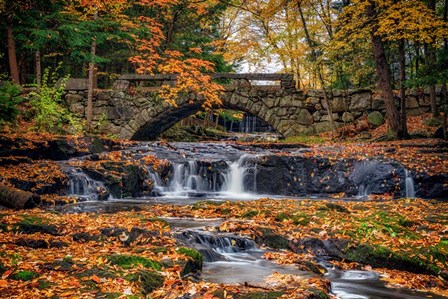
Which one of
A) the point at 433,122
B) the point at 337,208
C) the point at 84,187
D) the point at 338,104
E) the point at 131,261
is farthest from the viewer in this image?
the point at 338,104

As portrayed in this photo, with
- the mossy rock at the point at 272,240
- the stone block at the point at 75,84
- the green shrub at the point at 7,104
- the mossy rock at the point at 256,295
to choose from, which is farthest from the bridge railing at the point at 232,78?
the mossy rock at the point at 256,295

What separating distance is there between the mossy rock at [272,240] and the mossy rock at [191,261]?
1.27 meters

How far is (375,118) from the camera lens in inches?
678

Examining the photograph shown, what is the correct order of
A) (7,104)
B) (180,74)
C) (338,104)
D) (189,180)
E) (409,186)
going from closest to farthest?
1. (7,104)
2. (409,186)
3. (189,180)
4. (180,74)
5. (338,104)

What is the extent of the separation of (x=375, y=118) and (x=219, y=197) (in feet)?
32.4

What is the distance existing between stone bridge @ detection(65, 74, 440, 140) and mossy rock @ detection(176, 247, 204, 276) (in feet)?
44.8

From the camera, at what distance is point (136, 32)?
53.9 ft

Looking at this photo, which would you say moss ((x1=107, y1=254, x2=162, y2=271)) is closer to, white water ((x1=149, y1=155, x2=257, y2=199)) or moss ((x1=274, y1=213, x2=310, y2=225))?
moss ((x1=274, y1=213, x2=310, y2=225))

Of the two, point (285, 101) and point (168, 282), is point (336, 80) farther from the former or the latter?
point (168, 282)

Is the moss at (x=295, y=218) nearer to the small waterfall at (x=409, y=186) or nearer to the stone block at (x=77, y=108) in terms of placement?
the small waterfall at (x=409, y=186)

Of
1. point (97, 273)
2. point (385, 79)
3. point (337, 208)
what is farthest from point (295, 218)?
point (385, 79)

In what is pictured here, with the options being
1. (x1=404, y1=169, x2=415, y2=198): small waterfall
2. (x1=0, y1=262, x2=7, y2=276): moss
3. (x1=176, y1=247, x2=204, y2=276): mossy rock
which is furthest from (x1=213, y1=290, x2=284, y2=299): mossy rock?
(x1=404, y1=169, x2=415, y2=198): small waterfall

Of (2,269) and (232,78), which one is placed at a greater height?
(232,78)

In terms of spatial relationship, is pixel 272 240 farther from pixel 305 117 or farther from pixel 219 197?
pixel 305 117
